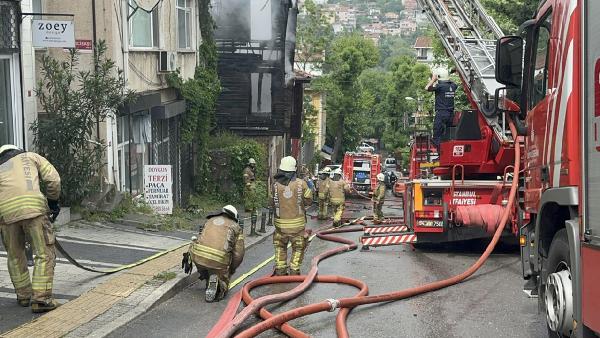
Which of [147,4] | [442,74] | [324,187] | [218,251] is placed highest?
[147,4]

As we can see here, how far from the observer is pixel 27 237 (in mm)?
7426

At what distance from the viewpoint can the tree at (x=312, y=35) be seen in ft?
160

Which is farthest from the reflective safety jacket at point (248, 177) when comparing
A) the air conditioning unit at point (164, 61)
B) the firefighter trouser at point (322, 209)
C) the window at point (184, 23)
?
the air conditioning unit at point (164, 61)

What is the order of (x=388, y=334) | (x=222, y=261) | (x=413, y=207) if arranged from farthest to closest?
(x=413, y=207), (x=222, y=261), (x=388, y=334)

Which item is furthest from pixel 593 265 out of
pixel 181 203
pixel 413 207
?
pixel 181 203

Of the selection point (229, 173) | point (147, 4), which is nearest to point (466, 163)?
point (147, 4)

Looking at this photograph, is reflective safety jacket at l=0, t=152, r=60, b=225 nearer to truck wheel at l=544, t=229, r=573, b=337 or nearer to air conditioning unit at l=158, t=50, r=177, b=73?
truck wheel at l=544, t=229, r=573, b=337

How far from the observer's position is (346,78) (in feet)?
174

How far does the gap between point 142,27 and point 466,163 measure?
8893mm

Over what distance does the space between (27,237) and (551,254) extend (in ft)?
16.0

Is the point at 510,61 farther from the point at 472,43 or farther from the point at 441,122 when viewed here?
the point at 472,43

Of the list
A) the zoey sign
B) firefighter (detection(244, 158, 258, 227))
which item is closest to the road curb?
the zoey sign

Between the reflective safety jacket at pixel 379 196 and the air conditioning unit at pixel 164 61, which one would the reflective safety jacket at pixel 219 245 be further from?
the reflective safety jacket at pixel 379 196

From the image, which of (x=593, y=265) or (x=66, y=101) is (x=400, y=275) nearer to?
(x=593, y=265)
